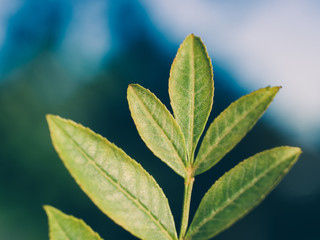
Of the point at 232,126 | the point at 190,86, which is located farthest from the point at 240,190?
the point at 190,86

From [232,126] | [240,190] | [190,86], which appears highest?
[190,86]

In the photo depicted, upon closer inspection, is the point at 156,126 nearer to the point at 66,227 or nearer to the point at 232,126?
the point at 232,126

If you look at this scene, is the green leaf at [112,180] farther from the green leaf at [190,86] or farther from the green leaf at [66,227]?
the green leaf at [190,86]

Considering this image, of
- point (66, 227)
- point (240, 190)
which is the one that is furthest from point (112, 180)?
point (240, 190)

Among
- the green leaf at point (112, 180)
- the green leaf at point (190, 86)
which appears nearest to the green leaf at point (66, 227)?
the green leaf at point (112, 180)

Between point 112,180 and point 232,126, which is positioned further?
point 232,126

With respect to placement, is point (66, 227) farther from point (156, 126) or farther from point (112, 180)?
point (156, 126)

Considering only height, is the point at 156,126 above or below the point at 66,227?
above

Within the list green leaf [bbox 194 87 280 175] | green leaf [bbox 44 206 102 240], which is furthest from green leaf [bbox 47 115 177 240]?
green leaf [bbox 194 87 280 175]
